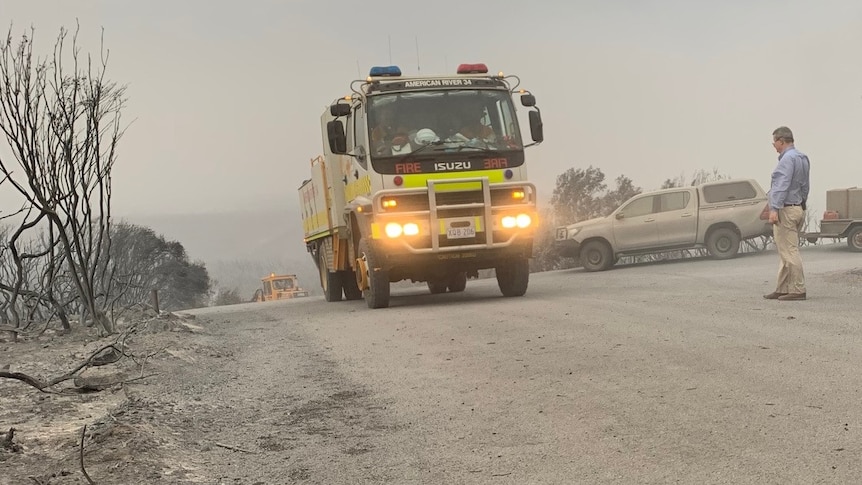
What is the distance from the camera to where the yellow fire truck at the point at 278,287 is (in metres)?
36.4

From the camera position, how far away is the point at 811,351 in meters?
5.85

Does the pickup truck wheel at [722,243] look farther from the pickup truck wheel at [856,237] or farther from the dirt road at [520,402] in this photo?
the dirt road at [520,402]

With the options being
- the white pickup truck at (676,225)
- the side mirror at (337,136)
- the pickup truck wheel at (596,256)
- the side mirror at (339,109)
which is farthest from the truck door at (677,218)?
the side mirror at (337,136)

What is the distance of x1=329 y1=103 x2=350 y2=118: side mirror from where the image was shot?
11125 millimetres

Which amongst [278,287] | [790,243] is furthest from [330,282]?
[278,287]

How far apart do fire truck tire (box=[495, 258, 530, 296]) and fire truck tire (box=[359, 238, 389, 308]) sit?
1.95 meters

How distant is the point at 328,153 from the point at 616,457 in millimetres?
10289

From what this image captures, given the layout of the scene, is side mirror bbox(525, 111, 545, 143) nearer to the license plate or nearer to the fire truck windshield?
the fire truck windshield

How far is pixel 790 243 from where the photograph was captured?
29.7 feet

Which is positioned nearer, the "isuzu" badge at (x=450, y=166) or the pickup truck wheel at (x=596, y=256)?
the "isuzu" badge at (x=450, y=166)

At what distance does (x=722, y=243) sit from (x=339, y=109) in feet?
41.3

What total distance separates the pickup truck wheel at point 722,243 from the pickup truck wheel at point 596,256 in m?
2.58

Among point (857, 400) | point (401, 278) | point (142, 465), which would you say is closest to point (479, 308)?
point (401, 278)

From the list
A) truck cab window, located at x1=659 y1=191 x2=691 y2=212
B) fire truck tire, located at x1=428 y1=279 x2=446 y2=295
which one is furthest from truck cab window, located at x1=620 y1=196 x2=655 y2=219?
fire truck tire, located at x1=428 y1=279 x2=446 y2=295
